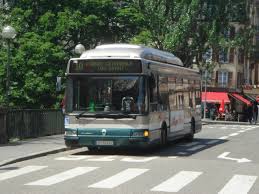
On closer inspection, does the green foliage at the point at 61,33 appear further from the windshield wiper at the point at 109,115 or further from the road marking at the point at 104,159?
the road marking at the point at 104,159

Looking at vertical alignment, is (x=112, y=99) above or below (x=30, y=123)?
above

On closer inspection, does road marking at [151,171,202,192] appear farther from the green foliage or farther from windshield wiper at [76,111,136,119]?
the green foliage

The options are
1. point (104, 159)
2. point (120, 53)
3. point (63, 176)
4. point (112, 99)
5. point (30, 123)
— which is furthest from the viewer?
point (30, 123)

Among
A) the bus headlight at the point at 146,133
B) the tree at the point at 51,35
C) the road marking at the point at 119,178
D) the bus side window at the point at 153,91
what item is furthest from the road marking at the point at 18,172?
the tree at the point at 51,35

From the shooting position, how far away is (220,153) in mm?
21219

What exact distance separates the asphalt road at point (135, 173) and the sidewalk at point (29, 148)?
0.29 m

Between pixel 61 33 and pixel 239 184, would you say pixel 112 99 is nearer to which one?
pixel 239 184

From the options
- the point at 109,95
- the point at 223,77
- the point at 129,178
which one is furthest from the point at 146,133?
the point at 223,77

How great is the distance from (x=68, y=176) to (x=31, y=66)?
77.4 ft

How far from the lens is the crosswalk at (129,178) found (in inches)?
496

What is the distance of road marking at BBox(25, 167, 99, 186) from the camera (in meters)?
13.1

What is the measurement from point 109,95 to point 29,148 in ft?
10.5

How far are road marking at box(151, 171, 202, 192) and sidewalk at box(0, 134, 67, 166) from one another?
4.40 metres

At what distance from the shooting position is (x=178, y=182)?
13445mm
